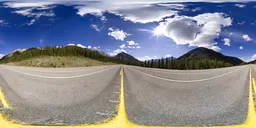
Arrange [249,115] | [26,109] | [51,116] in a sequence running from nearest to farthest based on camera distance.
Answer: [51,116], [249,115], [26,109]

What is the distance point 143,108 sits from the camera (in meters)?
8.30

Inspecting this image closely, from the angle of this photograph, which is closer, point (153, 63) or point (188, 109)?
point (188, 109)

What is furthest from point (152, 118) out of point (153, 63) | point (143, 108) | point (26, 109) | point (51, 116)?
point (153, 63)

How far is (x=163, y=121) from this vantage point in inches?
254

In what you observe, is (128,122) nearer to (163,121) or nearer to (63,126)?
(163,121)

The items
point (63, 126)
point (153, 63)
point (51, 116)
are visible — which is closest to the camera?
point (63, 126)

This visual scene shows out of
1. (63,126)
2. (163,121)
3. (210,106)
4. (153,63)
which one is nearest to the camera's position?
(63,126)

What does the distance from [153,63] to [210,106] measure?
158405mm

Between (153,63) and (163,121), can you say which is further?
(153,63)

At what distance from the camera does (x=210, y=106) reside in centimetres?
884

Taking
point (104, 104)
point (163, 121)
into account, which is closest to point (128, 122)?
point (163, 121)

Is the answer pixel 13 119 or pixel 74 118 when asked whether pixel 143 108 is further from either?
pixel 13 119

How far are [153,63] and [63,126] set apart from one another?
16170cm

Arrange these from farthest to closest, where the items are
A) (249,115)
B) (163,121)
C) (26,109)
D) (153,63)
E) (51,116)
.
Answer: (153,63) → (26,109) → (249,115) → (51,116) → (163,121)
